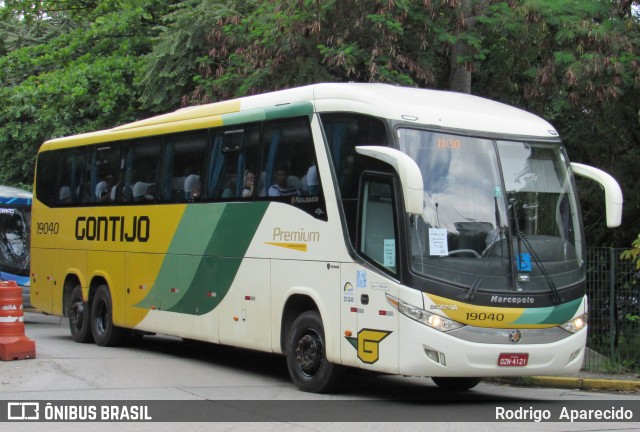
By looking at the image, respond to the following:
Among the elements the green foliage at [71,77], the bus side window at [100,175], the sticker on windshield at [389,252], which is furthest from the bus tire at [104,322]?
the green foliage at [71,77]

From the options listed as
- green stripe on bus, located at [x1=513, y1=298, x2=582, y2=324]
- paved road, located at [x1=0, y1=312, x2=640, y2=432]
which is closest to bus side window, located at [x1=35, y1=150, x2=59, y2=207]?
paved road, located at [x1=0, y1=312, x2=640, y2=432]

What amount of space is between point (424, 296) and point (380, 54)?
8.15 m

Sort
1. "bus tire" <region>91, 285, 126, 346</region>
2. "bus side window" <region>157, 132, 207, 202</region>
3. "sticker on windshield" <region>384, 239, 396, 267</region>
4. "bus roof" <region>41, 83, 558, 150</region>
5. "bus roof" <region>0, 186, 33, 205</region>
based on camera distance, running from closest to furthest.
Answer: "sticker on windshield" <region>384, 239, 396, 267</region> → "bus roof" <region>41, 83, 558, 150</region> → "bus side window" <region>157, 132, 207, 202</region> → "bus tire" <region>91, 285, 126, 346</region> → "bus roof" <region>0, 186, 33, 205</region>

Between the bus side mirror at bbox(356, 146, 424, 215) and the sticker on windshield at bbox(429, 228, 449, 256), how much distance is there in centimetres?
45

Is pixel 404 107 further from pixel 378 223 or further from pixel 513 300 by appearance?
pixel 513 300

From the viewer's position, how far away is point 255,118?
541 inches

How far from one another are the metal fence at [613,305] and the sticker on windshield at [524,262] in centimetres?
475

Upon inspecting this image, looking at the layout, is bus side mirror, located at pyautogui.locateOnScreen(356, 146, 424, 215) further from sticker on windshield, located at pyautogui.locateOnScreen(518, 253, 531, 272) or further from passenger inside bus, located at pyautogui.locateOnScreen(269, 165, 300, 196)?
passenger inside bus, located at pyautogui.locateOnScreen(269, 165, 300, 196)

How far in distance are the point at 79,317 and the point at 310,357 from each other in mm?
7906

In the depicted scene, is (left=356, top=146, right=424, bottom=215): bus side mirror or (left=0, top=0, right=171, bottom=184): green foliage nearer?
(left=356, top=146, right=424, bottom=215): bus side mirror

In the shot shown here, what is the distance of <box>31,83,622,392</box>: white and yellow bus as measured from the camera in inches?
427

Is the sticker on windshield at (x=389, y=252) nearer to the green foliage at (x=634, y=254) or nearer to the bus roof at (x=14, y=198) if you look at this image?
the green foliage at (x=634, y=254)

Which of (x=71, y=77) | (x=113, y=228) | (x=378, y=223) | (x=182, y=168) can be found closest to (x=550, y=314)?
(x=378, y=223)

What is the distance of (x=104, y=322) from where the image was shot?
1817cm
